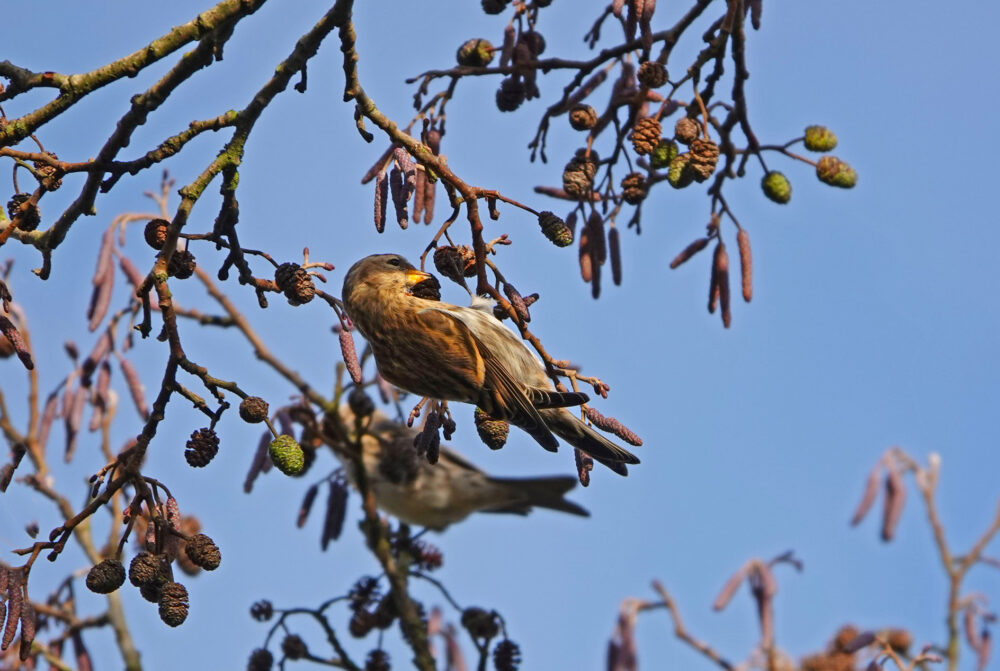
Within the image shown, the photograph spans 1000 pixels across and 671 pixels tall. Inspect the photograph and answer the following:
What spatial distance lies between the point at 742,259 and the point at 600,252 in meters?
0.44

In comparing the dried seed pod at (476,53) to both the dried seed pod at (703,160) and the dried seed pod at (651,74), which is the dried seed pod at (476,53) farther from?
the dried seed pod at (703,160)

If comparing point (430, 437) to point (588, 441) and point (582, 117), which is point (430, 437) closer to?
point (588, 441)

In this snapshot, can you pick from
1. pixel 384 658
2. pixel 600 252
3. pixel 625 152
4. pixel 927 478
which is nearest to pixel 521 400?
pixel 600 252

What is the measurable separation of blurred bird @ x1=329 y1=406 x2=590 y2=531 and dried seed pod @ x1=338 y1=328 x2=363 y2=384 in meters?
3.01

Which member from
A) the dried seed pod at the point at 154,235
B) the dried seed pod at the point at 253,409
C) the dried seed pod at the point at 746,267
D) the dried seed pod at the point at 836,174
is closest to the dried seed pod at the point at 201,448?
the dried seed pod at the point at 253,409

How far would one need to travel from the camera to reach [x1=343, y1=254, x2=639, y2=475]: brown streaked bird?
3076 mm

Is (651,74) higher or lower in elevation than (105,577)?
higher

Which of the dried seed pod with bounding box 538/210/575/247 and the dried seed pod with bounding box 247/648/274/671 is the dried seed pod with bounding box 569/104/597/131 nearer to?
the dried seed pod with bounding box 538/210/575/247

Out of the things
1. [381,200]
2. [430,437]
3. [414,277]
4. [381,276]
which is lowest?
[430,437]

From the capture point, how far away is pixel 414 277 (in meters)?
3.57

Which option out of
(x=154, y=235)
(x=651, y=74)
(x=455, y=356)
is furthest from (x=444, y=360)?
(x=154, y=235)

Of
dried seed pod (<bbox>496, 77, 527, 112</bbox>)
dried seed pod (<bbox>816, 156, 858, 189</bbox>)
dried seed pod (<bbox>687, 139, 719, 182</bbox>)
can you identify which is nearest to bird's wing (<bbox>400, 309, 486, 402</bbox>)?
dried seed pod (<bbox>496, 77, 527, 112</bbox>)

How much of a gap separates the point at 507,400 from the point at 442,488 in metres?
3.17

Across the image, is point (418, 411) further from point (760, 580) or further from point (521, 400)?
point (760, 580)
